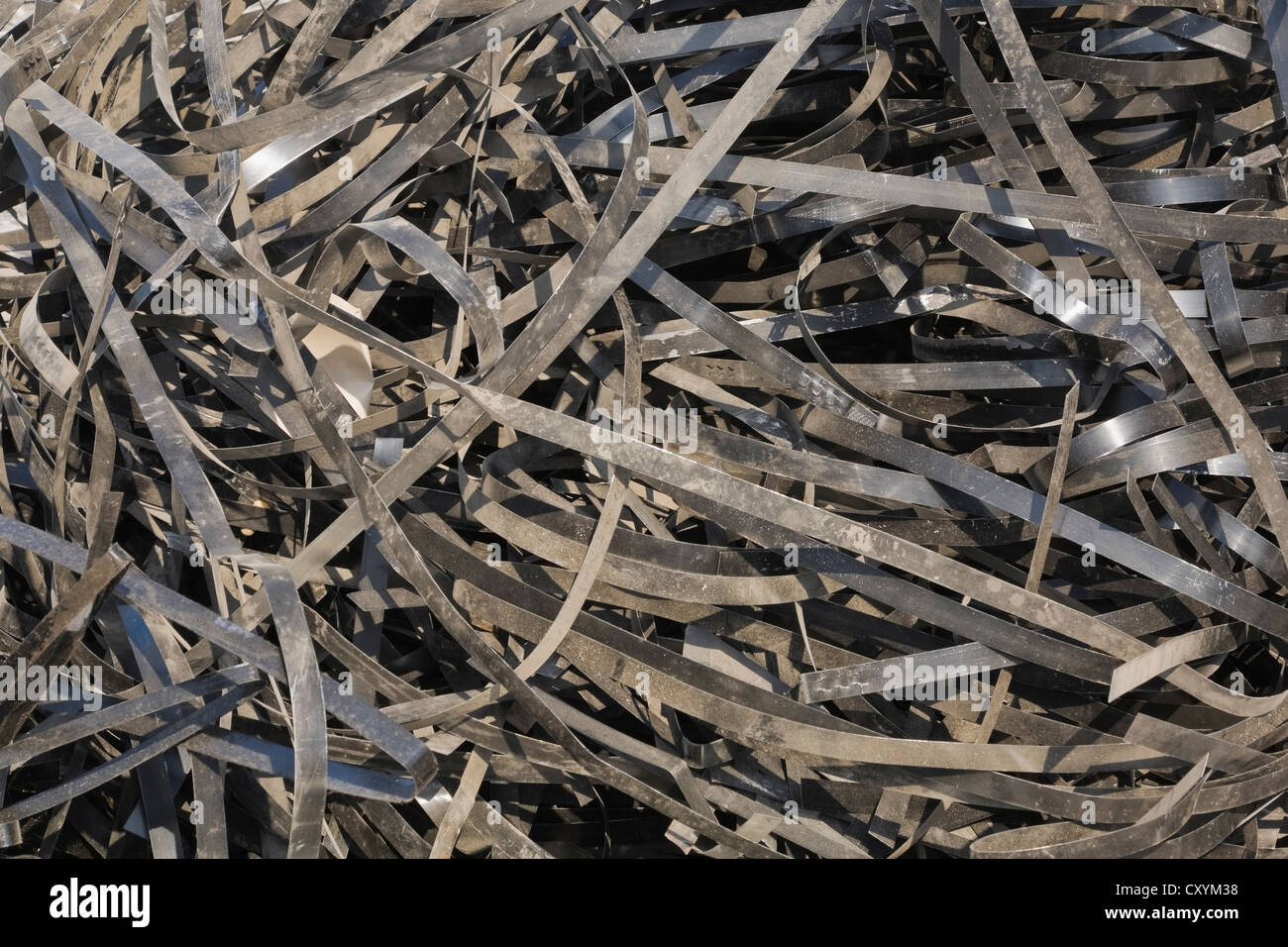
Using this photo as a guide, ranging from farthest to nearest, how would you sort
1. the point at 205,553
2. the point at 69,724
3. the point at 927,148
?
the point at 927,148 → the point at 205,553 → the point at 69,724

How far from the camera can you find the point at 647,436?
1.36 m

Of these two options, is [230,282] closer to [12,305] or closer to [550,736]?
[12,305]

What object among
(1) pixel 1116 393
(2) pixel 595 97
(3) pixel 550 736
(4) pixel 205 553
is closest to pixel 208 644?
(4) pixel 205 553

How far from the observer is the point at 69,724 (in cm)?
123

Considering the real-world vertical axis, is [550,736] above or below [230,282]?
below

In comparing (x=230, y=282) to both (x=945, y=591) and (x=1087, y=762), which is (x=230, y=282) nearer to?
(x=945, y=591)

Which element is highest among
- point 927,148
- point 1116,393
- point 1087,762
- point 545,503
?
point 927,148

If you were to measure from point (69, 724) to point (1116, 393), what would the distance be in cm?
139

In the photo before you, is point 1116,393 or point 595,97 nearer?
point 1116,393

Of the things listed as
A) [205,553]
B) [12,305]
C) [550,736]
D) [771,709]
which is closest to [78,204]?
[12,305]

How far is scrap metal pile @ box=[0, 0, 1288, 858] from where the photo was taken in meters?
1.25

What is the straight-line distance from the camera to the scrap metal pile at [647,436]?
1253 mm

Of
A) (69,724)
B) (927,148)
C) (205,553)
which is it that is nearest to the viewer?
(69,724)

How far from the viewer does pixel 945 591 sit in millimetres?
1418
